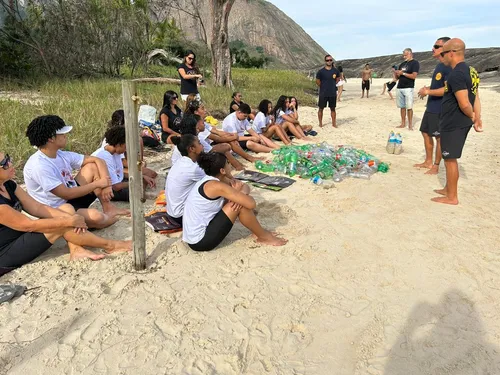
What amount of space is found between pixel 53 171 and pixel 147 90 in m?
8.07

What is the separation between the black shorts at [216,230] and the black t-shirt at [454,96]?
2.92 m

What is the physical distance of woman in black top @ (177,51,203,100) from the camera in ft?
27.6

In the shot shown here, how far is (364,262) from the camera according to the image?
135 inches

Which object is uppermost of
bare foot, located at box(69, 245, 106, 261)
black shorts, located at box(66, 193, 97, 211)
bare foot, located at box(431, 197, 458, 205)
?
black shorts, located at box(66, 193, 97, 211)

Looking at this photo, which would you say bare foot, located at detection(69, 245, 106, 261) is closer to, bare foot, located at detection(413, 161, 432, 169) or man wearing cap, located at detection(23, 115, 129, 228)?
man wearing cap, located at detection(23, 115, 129, 228)

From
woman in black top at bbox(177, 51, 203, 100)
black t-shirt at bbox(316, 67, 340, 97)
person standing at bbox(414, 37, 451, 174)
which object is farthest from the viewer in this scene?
black t-shirt at bbox(316, 67, 340, 97)

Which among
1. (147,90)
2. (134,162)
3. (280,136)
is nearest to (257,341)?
(134,162)

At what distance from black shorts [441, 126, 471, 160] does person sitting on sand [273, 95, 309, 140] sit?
391 centimetres

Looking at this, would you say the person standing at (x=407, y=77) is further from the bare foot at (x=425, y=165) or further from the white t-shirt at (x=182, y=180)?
the white t-shirt at (x=182, y=180)

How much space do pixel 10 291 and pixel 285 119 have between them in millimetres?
6316

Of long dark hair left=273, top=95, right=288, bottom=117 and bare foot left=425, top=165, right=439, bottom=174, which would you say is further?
long dark hair left=273, top=95, right=288, bottom=117

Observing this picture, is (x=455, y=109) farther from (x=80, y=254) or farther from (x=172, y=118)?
(x=172, y=118)

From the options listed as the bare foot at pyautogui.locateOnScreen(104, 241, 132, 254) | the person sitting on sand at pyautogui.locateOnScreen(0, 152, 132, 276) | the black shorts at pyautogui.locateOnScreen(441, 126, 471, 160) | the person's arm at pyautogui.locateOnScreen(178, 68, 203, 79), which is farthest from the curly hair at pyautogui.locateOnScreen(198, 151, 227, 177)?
the person's arm at pyautogui.locateOnScreen(178, 68, 203, 79)

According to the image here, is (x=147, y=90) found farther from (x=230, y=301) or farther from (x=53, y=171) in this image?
(x=230, y=301)
